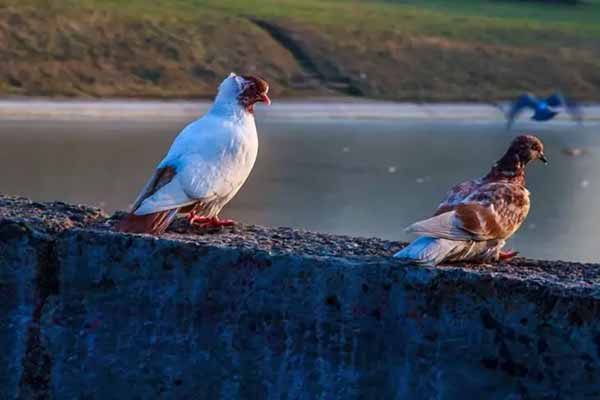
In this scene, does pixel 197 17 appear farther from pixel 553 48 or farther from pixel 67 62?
pixel 553 48

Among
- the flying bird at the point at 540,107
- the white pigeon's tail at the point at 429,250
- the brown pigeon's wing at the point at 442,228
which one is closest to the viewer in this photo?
the white pigeon's tail at the point at 429,250

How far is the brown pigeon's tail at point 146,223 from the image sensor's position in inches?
187

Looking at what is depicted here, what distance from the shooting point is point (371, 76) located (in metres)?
23.2

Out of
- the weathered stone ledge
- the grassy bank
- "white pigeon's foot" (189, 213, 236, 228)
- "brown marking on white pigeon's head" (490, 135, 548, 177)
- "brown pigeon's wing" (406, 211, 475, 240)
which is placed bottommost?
the weathered stone ledge

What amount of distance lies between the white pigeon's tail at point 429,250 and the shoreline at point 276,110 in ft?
47.7

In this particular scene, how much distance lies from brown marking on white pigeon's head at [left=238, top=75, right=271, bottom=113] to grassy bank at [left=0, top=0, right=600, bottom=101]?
48.6 ft

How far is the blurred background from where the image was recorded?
12977mm

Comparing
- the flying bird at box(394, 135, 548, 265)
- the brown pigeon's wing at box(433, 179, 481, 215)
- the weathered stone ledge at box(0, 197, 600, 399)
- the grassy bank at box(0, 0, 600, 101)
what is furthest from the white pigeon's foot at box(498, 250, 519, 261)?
the grassy bank at box(0, 0, 600, 101)

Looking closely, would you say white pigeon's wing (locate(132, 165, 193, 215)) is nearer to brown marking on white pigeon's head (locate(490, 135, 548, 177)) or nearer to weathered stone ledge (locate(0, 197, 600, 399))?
weathered stone ledge (locate(0, 197, 600, 399))

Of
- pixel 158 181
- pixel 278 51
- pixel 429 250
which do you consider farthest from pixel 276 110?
pixel 429 250

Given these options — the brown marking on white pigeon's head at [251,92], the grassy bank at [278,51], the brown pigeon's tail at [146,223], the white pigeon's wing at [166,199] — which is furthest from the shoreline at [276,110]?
the brown pigeon's tail at [146,223]

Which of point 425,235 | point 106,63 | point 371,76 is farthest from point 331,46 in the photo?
point 425,235

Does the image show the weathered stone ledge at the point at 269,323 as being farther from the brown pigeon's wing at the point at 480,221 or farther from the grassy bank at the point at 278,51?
the grassy bank at the point at 278,51

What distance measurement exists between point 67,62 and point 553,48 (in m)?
9.55
